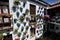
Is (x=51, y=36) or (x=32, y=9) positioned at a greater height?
(x=32, y=9)

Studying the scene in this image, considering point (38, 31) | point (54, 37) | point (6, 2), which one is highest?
point (6, 2)

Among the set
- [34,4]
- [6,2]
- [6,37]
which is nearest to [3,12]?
[6,2]

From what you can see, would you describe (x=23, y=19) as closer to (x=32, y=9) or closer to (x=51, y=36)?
(x=32, y=9)

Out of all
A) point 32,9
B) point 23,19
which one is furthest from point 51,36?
point 23,19

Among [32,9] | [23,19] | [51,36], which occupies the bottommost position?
[51,36]

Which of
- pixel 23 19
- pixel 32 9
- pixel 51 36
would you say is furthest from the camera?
pixel 51 36

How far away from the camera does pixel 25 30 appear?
12969 millimetres

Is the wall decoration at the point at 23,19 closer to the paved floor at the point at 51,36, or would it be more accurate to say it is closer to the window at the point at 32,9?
the window at the point at 32,9

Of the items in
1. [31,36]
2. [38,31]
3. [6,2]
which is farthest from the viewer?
[38,31]

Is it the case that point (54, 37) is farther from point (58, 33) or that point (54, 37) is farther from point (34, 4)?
point (34, 4)

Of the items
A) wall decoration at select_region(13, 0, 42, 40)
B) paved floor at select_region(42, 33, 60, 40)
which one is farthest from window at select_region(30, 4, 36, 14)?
paved floor at select_region(42, 33, 60, 40)

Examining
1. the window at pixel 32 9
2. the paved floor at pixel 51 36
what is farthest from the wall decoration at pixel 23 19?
the paved floor at pixel 51 36

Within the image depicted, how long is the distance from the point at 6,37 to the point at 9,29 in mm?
892

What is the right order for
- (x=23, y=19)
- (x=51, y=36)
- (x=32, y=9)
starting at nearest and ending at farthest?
(x=23, y=19), (x=32, y=9), (x=51, y=36)
